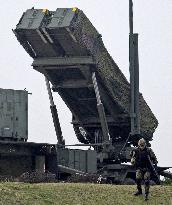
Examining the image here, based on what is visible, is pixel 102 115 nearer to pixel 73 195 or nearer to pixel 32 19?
pixel 32 19

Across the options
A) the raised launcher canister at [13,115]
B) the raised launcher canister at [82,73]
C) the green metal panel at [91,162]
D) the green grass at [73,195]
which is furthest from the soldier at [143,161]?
the raised launcher canister at [13,115]

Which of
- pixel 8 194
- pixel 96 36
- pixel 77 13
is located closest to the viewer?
pixel 8 194

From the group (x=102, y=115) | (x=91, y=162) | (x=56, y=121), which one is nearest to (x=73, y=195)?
(x=91, y=162)

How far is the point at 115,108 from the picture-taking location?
2680cm

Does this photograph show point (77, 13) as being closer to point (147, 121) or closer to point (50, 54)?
point (50, 54)

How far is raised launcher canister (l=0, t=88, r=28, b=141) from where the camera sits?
25734 mm

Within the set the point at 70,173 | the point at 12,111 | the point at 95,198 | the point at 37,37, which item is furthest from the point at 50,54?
the point at 95,198

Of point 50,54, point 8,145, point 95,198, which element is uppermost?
point 50,54

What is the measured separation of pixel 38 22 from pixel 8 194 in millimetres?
10618

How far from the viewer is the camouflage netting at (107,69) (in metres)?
23.7

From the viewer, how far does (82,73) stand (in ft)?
83.0

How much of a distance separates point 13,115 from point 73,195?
11332mm

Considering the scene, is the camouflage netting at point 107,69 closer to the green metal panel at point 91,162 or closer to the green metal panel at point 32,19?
the green metal panel at point 32,19

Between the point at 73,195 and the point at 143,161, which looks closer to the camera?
the point at 73,195
